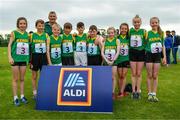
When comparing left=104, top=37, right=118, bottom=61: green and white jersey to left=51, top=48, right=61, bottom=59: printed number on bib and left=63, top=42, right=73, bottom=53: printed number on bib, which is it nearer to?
left=63, top=42, right=73, bottom=53: printed number on bib

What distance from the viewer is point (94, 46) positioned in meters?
8.30

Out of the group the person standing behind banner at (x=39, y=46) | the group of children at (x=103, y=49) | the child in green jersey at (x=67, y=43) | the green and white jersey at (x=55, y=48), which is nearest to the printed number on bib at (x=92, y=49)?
the group of children at (x=103, y=49)

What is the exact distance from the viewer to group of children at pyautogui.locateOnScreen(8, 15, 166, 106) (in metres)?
8.02

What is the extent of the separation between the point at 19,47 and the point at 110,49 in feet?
6.97

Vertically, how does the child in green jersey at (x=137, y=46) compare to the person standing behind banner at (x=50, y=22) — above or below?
below

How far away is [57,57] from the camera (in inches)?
321

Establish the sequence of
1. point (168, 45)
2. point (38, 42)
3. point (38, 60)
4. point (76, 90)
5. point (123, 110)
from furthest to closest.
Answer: point (168, 45) → point (38, 60) → point (38, 42) → point (123, 110) → point (76, 90)

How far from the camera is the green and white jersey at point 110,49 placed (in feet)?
27.0

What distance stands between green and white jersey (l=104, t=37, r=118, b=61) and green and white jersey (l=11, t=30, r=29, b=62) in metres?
1.87

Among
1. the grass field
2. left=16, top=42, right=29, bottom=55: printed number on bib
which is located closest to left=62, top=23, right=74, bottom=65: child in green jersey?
left=16, top=42, right=29, bottom=55: printed number on bib

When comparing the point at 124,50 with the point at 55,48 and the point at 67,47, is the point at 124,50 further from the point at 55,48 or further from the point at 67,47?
the point at 55,48

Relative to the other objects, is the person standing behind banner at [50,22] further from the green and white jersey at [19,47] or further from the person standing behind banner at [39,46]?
the green and white jersey at [19,47]

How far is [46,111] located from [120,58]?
227 cm

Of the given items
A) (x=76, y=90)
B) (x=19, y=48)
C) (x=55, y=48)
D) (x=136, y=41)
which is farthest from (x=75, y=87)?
(x=136, y=41)
